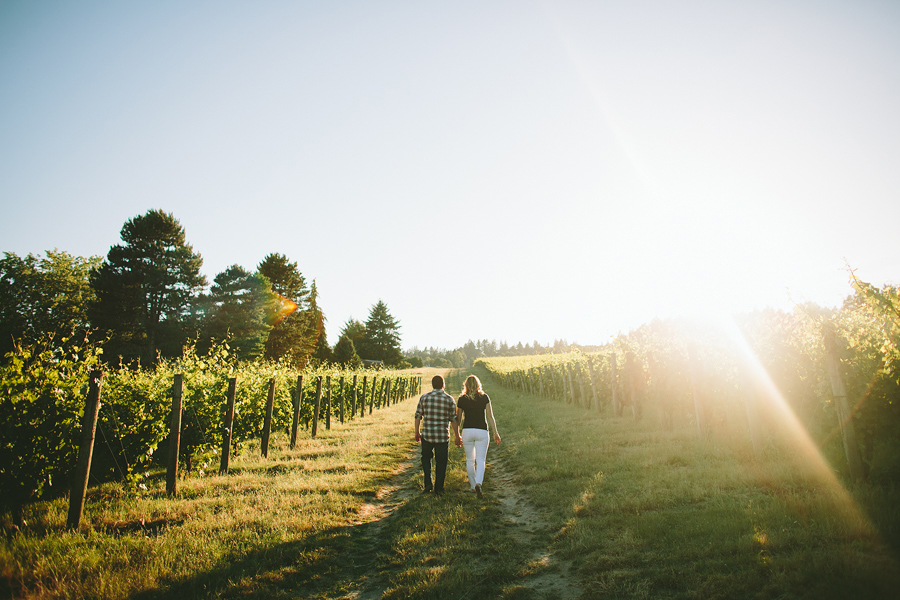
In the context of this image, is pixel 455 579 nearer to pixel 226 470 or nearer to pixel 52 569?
pixel 52 569

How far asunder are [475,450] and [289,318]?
45.3 m

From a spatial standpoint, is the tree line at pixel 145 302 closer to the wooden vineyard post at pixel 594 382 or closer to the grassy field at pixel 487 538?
the wooden vineyard post at pixel 594 382

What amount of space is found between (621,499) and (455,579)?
2985 millimetres

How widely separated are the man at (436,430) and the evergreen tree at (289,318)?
1627 inches

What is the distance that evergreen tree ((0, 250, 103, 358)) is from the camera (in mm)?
39375

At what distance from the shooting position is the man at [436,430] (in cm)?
698

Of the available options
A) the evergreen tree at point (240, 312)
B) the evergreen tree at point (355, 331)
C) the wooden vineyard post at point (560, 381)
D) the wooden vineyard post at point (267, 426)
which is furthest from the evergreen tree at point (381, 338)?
the wooden vineyard post at point (267, 426)

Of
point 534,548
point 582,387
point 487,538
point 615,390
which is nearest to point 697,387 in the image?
point 615,390

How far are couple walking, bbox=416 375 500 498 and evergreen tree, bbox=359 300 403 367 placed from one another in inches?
2944

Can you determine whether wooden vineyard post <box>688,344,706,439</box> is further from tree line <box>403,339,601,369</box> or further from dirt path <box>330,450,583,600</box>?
tree line <box>403,339,601,369</box>

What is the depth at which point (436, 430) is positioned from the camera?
7.06 meters

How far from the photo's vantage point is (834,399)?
5.69 m

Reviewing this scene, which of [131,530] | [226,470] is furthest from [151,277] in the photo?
[131,530]

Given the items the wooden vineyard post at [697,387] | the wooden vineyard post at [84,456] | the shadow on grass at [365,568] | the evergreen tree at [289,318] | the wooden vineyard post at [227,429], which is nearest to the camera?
the shadow on grass at [365,568]
